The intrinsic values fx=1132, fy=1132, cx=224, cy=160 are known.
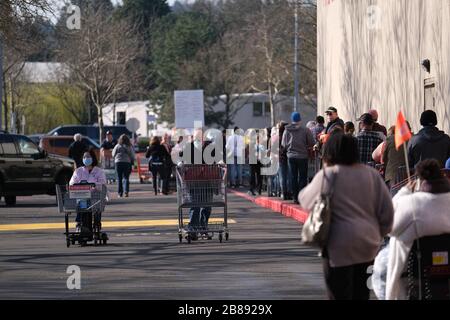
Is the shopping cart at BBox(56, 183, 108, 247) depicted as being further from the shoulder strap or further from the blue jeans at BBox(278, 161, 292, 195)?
the shoulder strap

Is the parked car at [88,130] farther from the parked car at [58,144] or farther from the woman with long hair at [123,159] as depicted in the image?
the woman with long hair at [123,159]

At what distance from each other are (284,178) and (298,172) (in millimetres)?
2311

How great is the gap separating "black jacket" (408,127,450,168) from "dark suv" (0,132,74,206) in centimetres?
1666

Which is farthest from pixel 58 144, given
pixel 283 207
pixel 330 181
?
pixel 330 181

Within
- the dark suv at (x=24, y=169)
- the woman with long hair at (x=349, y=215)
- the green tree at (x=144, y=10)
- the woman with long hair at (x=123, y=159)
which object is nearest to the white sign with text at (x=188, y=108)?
the green tree at (x=144, y=10)

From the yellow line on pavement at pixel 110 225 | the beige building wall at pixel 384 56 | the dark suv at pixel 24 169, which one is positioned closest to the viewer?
the yellow line on pavement at pixel 110 225

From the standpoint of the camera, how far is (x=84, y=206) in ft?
60.2

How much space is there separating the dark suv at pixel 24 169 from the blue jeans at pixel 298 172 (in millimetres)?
8645

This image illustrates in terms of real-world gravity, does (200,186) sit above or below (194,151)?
below

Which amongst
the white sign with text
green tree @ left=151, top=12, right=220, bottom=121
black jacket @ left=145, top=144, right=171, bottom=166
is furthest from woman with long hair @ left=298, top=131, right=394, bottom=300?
green tree @ left=151, top=12, right=220, bottom=121

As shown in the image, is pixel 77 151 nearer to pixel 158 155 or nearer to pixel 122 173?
pixel 122 173

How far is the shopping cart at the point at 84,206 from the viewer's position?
719 inches
